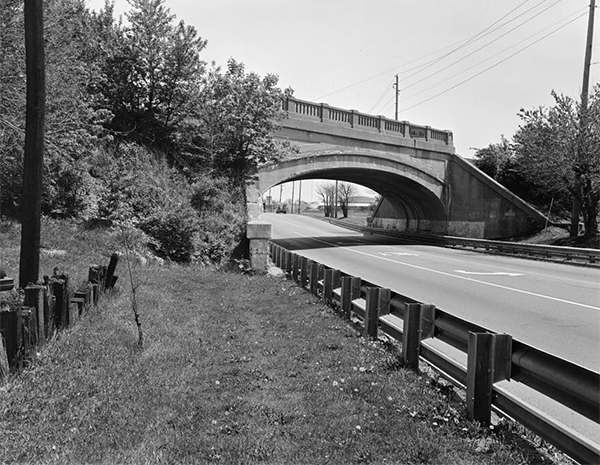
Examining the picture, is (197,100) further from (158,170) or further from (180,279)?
(180,279)

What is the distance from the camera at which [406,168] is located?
25.7m

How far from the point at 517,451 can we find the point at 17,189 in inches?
492

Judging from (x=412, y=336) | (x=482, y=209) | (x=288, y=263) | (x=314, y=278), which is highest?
(x=482, y=209)

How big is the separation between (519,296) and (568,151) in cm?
1472

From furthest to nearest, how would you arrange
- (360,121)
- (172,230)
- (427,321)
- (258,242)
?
(360,121) < (258,242) < (172,230) < (427,321)

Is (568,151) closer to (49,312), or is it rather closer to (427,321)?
(427,321)

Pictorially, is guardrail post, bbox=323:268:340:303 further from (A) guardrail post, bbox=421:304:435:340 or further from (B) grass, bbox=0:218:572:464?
(A) guardrail post, bbox=421:304:435:340

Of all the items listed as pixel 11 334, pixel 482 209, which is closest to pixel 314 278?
pixel 11 334

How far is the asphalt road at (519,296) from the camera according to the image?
227 inches

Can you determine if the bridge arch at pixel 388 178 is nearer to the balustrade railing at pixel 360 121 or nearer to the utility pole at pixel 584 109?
the balustrade railing at pixel 360 121

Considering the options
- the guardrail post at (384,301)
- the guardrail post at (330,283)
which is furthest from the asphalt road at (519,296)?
the guardrail post at (330,283)

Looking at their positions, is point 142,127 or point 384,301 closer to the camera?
point 384,301

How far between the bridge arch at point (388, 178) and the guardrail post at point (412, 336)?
1317cm

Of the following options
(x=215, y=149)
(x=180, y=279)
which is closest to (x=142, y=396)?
(x=180, y=279)
